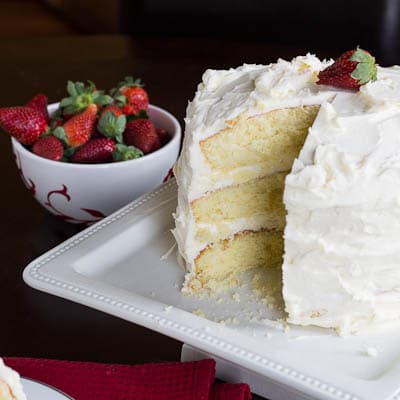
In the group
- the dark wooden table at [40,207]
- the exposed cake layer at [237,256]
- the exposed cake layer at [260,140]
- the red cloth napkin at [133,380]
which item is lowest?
the dark wooden table at [40,207]

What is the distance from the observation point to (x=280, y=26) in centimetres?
312

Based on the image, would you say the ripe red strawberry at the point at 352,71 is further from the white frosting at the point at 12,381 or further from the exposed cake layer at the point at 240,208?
the white frosting at the point at 12,381

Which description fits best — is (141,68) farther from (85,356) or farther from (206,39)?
(85,356)

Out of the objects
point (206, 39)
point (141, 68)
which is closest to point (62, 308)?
point (141, 68)

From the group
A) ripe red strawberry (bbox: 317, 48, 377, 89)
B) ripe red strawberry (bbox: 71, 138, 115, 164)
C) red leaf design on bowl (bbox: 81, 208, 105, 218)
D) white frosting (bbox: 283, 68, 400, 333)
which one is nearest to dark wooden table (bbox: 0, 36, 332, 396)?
red leaf design on bowl (bbox: 81, 208, 105, 218)

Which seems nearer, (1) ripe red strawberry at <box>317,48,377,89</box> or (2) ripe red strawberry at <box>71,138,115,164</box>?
(1) ripe red strawberry at <box>317,48,377,89</box>

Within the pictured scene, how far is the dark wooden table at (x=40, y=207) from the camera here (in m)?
1.56

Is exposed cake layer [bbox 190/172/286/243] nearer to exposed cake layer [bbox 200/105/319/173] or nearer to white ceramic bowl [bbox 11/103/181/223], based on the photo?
exposed cake layer [bbox 200/105/319/173]

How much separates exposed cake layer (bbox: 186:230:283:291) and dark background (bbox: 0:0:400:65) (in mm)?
1329

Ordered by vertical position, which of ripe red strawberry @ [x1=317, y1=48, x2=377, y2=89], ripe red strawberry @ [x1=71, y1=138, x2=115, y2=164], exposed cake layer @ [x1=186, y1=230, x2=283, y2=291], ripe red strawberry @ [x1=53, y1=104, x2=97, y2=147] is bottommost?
exposed cake layer @ [x1=186, y1=230, x2=283, y2=291]

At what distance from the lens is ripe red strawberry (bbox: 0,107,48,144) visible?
75.1 inches

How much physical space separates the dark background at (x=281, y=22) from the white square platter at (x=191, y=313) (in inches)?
52.8

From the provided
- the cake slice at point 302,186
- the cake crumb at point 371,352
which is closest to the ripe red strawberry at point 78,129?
the cake slice at point 302,186

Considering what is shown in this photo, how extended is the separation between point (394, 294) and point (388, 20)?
1.67m
